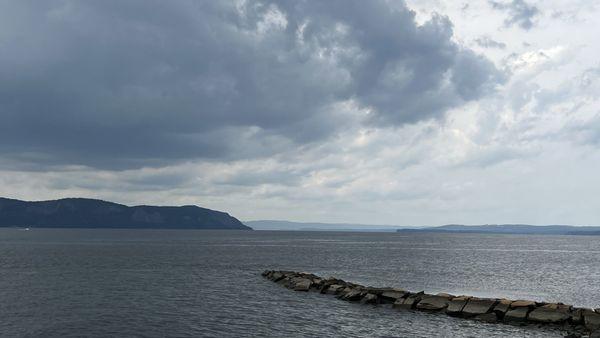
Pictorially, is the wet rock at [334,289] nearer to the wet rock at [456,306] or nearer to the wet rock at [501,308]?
the wet rock at [456,306]

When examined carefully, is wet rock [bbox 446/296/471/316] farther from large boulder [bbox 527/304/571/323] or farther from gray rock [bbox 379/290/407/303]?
gray rock [bbox 379/290/407/303]

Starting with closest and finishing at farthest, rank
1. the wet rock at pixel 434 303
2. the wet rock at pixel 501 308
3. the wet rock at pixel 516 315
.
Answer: the wet rock at pixel 516 315
the wet rock at pixel 501 308
the wet rock at pixel 434 303

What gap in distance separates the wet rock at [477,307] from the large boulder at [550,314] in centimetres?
387

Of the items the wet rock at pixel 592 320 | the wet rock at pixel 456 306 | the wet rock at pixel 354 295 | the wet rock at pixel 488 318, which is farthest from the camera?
the wet rock at pixel 354 295

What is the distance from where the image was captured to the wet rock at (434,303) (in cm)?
5350

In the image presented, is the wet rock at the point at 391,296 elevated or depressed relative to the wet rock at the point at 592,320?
elevated

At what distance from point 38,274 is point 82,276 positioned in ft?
32.3

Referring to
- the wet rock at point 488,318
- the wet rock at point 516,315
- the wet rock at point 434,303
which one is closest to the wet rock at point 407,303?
the wet rock at point 434,303

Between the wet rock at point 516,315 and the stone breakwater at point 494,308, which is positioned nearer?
the stone breakwater at point 494,308

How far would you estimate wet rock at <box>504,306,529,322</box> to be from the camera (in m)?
48.6

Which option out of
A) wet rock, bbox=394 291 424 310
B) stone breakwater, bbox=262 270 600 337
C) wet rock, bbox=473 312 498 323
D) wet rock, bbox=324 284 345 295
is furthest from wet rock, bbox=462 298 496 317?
wet rock, bbox=324 284 345 295

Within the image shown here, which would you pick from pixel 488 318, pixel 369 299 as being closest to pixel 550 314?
pixel 488 318

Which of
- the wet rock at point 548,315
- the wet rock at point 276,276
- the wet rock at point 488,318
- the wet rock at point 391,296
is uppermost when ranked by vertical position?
the wet rock at point 276,276

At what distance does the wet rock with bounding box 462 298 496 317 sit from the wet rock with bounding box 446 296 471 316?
0.45 metres
